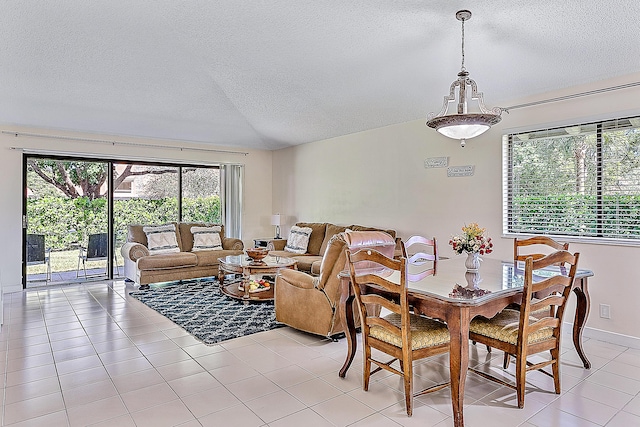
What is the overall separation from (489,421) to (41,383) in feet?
9.91

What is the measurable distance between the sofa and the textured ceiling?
6.36 feet

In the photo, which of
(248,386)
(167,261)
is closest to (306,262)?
(167,261)

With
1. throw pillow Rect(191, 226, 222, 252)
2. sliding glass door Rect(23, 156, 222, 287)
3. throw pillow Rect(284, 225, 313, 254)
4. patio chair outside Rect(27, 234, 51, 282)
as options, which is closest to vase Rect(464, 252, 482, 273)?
throw pillow Rect(284, 225, 313, 254)

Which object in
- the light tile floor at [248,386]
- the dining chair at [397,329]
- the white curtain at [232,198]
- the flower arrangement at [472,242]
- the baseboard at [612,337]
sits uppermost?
the white curtain at [232,198]

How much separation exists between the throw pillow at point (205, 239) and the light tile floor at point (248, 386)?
2.91m

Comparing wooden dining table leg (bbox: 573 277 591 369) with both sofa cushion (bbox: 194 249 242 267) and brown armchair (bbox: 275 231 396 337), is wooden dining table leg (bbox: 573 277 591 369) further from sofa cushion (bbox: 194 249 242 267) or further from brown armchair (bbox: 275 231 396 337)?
sofa cushion (bbox: 194 249 242 267)

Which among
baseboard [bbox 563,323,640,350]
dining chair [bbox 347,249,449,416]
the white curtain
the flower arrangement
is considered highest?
the white curtain

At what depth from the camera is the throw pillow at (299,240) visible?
6.80 meters

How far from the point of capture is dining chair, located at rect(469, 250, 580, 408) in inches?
95.5

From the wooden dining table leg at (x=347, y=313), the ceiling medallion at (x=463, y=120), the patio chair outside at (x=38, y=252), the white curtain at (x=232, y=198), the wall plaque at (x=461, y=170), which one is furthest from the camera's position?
the white curtain at (x=232, y=198)

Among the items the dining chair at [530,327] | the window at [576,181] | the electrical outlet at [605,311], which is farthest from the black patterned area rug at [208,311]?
the electrical outlet at [605,311]

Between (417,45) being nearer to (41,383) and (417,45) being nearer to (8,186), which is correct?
(41,383)

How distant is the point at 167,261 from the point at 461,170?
4402 mm

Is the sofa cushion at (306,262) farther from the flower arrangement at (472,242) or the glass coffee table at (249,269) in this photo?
the flower arrangement at (472,242)
